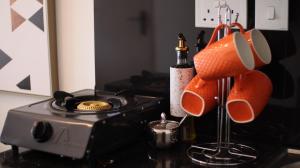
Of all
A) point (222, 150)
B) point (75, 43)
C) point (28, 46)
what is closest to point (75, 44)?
point (75, 43)

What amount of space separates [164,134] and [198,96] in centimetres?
16

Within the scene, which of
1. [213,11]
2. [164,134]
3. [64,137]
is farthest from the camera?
[213,11]

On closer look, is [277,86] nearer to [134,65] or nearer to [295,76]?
[295,76]

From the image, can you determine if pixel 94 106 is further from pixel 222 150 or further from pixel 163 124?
pixel 222 150

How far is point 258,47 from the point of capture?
131cm

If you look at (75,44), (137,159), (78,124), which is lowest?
(137,159)

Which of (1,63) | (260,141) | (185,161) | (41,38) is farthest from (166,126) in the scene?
(1,63)

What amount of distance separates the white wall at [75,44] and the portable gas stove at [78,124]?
0.38 m

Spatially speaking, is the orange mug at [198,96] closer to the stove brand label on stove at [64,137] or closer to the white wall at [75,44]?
the stove brand label on stove at [64,137]

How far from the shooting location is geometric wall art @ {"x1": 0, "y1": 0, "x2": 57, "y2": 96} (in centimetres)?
193

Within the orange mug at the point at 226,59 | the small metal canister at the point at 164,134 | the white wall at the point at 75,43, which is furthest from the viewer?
the white wall at the point at 75,43

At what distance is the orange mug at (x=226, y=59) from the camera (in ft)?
3.91

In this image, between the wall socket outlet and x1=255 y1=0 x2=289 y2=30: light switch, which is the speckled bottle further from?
x1=255 y1=0 x2=289 y2=30: light switch

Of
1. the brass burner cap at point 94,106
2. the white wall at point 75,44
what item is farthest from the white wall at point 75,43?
the brass burner cap at point 94,106
